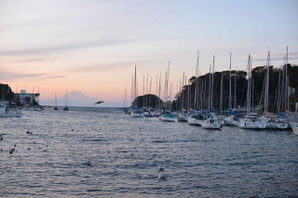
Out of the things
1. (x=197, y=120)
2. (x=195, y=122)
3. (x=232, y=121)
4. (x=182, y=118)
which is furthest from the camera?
(x=182, y=118)

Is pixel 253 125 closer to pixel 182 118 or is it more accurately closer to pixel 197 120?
pixel 197 120

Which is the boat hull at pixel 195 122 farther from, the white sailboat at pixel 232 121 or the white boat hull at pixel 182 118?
the white boat hull at pixel 182 118

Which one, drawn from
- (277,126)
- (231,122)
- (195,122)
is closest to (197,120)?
(195,122)

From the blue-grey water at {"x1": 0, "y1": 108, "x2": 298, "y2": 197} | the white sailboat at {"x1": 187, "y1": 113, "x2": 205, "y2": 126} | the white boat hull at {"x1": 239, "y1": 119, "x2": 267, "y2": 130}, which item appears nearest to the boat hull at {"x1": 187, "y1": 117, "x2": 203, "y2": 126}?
the white sailboat at {"x1": 187, "y1": 113, "x2": 205, "y2": 126}

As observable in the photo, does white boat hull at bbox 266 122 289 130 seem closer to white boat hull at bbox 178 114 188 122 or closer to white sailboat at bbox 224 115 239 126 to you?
white sailboat at bbox 224 115 239 126

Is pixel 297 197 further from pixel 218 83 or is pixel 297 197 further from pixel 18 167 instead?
pixel 218 83

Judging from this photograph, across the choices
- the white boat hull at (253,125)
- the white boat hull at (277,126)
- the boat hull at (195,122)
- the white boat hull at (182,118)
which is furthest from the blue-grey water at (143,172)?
the white boat hull at (182,118)

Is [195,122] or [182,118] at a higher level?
[182,118]

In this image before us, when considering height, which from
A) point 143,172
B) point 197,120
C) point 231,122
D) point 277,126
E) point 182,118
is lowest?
point 143,172

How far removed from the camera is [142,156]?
28734 millimetres

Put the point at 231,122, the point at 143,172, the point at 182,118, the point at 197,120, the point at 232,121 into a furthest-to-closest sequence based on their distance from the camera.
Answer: the point at 182,118
the point at 231,122
the point at 232,121
the point at 197,120
the point at 143,172

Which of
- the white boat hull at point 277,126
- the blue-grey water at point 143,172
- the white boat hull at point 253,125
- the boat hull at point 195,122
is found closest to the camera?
the blue-grey water at point 143,172

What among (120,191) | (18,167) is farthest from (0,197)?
(18,167)

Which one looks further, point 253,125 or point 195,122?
point 195,122
